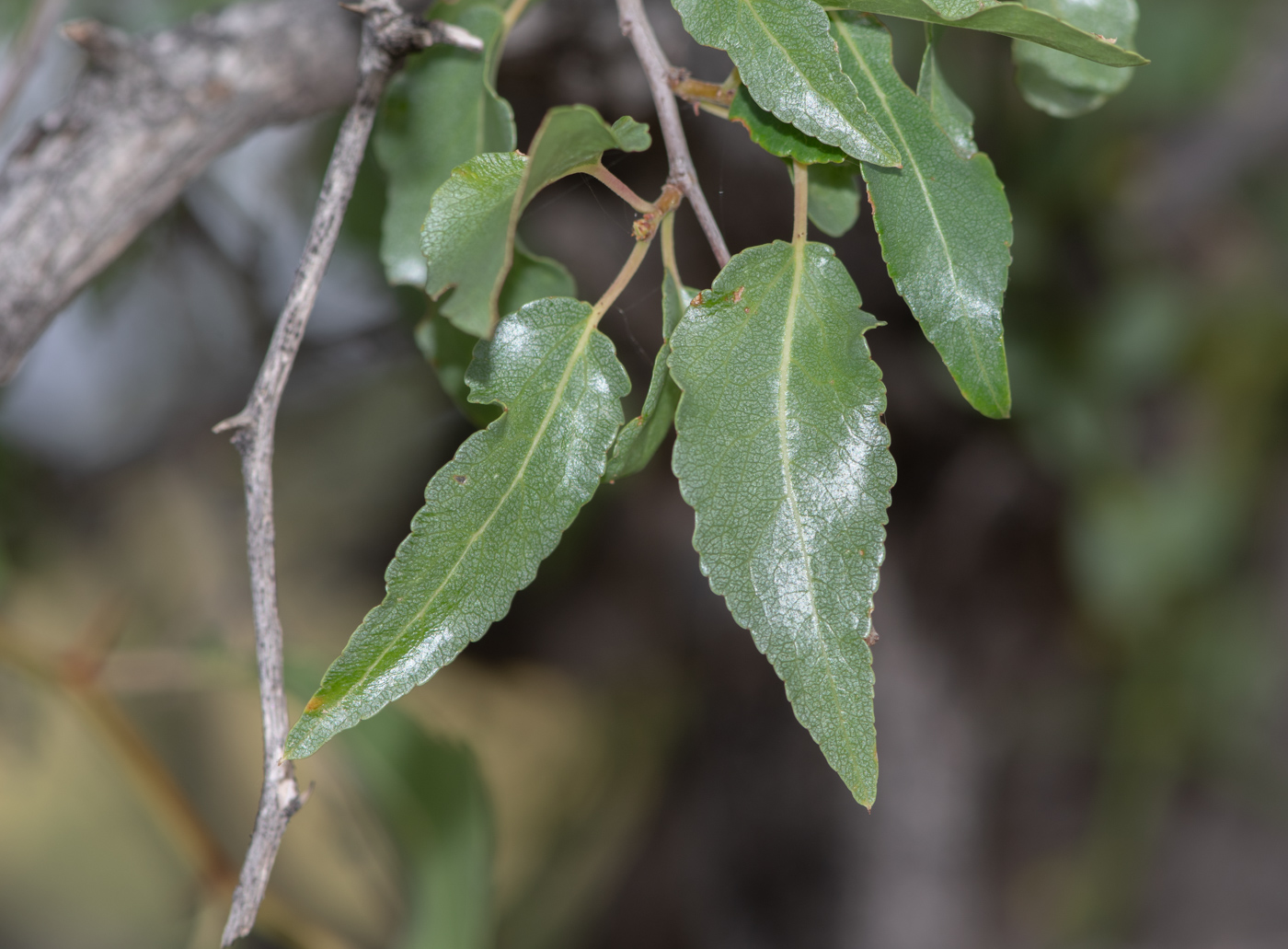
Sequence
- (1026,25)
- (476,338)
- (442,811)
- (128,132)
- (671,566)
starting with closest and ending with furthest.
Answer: (1026,25) < (476,338) < (128,132) < (442,811) < (671,566)

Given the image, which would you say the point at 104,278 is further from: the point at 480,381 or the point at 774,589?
the point at 774,589

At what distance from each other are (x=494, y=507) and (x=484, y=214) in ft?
0.36

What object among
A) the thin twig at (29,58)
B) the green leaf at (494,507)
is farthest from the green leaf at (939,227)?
the thin twig at (29,58)

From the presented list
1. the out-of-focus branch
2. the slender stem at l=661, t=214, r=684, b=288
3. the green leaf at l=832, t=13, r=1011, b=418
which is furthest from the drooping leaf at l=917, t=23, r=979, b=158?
the out-of-focus branch

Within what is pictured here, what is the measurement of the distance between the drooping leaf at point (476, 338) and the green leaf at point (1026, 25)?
179 mm

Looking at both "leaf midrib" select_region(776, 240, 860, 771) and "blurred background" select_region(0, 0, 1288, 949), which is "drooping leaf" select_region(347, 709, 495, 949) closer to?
"blurred background" select_region(0, 0, 1288, 949)

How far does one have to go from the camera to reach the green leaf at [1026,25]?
300 mm

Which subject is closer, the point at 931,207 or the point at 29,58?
the point at 931,207

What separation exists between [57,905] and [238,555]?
522mm

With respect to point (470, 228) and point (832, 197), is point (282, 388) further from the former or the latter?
point (832, 197)

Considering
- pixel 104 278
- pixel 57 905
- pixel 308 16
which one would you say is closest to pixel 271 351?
pixel 308 16

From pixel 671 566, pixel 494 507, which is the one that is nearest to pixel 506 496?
pixel 494 507

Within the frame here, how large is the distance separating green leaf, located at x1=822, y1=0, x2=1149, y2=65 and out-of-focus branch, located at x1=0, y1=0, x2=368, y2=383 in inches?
17.8

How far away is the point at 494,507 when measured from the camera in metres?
0.34
